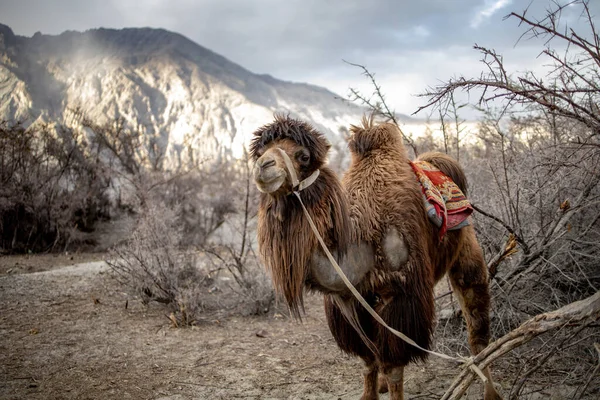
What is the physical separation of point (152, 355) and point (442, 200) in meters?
3.92

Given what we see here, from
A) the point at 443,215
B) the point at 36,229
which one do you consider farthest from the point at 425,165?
the point at 36,229

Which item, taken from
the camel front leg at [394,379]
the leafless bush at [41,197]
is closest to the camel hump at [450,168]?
the camel front leg at [394,379]

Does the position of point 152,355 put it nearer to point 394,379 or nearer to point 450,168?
point 394,379

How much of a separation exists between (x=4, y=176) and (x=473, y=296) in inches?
458

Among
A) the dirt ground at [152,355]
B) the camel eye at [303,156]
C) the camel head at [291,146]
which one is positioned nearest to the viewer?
the camel head at [291,146]

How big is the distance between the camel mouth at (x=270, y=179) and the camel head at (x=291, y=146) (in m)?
0.04

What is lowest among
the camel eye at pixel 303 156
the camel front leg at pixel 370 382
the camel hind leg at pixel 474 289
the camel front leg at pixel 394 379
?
the camel front leg at pixel 370 382

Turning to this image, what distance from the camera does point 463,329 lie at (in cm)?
556

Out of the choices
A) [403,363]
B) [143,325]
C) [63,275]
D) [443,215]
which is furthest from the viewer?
[63,275]

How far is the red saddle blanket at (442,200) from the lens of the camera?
3742mm

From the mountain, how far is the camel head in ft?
125

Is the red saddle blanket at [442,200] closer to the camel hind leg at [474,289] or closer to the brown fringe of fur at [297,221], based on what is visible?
the camel hind leg at [474,289]

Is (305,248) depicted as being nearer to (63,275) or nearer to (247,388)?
(247,388)

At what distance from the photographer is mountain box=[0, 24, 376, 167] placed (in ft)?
170
